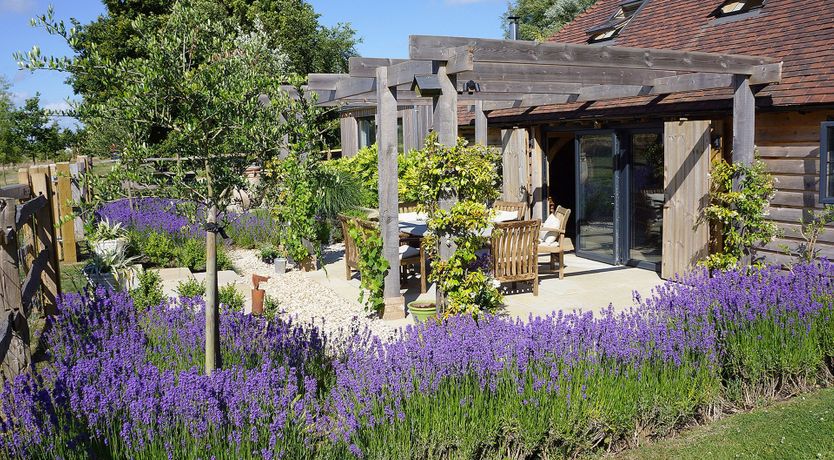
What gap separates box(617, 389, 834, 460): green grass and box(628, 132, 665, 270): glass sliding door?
5409 millimetres

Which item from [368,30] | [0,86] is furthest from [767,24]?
[0,86]

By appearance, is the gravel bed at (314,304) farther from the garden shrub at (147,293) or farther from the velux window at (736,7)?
the velux window at (736,7)

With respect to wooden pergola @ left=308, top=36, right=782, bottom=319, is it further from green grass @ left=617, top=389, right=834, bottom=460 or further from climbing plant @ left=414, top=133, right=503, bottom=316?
green grass @ left=617, top=389, right=834, bottom=460

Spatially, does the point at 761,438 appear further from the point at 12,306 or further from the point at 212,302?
the point at 12,306

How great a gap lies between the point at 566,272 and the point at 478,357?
20.1 ft

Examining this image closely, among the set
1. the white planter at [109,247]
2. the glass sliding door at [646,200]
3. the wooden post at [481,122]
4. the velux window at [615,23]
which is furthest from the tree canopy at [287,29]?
the glass sliding door at [646,200]

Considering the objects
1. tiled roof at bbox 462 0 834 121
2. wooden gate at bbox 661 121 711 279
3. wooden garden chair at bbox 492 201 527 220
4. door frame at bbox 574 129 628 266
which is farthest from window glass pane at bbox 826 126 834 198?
wooden garden chair at bbox 492 201 527 220

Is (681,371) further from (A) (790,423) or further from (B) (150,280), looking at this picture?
(B) (150,280)

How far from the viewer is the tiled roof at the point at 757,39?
26.0 ft

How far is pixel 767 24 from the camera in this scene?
9633 millimetres

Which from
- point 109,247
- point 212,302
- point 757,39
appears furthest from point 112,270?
point 757,39

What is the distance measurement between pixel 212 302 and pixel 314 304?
4.29 meters

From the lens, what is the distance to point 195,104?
4.14 meters

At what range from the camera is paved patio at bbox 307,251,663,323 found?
8094mm
